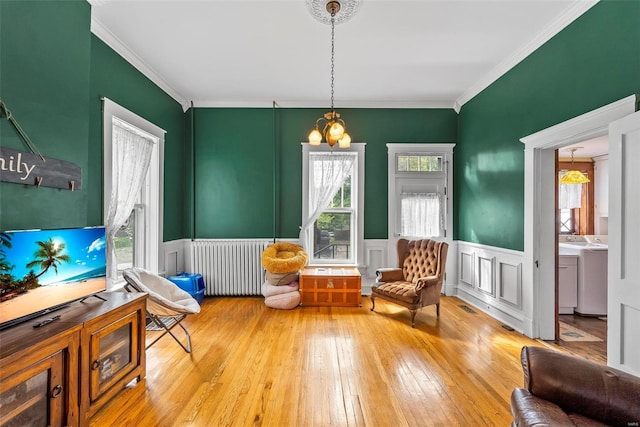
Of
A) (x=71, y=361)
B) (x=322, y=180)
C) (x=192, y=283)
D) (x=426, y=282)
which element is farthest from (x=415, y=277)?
(x=71, y=361)

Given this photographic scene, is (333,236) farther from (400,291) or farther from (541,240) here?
(541,240)

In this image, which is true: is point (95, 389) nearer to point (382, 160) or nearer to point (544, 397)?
point (544, 397)

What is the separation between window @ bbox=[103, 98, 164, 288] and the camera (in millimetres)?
3139

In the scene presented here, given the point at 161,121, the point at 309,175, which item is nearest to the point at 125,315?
the point at 161,121

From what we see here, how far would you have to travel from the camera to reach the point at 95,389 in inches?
76.8

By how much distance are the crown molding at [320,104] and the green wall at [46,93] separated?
2426 millimetres

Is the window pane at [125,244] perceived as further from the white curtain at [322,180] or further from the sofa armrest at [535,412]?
the sofa armrest at [535,412]

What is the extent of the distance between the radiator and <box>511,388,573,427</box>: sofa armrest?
4059 mm

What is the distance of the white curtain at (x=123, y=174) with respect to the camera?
3143 millimetres

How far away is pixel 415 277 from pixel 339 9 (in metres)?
3.32

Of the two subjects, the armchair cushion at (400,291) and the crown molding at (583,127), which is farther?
the armchair cushion at (400,291)

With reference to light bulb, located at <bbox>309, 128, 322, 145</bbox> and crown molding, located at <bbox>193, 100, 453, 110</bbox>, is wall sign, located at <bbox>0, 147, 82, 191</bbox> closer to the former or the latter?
light bulb, located at <bbox>309, 128, 322, 145</bbox>

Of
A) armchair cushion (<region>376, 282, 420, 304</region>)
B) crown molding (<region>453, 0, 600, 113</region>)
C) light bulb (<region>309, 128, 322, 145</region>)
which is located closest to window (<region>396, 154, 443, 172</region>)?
crown molding (<region>453, 0, 600, 113</region>)

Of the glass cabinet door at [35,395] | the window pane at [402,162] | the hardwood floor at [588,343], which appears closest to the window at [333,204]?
the window pane at [402,162]
